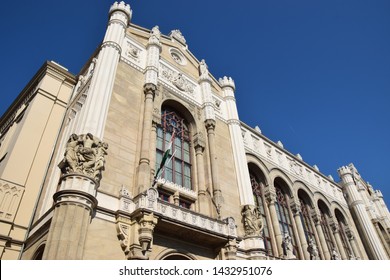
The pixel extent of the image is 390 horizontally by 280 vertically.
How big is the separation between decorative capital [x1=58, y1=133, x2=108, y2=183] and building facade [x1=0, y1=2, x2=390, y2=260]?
5cm

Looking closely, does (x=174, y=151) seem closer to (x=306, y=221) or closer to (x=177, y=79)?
(x=177, y=79)

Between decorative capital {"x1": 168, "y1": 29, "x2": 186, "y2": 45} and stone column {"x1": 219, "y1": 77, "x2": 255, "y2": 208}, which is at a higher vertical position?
decorative capital {"x1": 168, "y1": 29, "x2": 186, "y2": 45}

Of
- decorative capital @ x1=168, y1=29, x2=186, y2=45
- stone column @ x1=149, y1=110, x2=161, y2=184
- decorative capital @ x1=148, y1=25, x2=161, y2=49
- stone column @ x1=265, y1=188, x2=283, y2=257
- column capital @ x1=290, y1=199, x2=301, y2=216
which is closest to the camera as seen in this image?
stone column @ x1=149, y1=110, x2=161, y2=184

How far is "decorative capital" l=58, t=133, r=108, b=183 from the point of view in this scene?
12.3 m

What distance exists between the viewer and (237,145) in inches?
904

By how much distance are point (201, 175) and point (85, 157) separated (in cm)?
802

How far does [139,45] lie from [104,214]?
13.3m

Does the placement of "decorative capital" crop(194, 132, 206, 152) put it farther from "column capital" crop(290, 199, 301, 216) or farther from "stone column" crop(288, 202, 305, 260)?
"column capital" crop(290, 199, 301, 216)

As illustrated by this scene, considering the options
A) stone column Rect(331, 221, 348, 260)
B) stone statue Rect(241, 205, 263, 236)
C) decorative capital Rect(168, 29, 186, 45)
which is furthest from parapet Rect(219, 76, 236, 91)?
stone column Rect(331, 221, 348, 260)

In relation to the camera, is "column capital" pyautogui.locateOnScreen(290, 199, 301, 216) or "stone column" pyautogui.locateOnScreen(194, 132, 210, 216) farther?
"column capital" pyautogui.locateOnScreen(290, 199, 301, 216)

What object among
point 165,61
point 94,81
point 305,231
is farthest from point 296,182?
point 94,81

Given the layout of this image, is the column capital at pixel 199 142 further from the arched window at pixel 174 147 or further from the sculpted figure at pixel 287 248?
the sculpted figure at pixel 287 248

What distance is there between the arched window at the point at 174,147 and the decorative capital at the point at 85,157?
14.4ft
